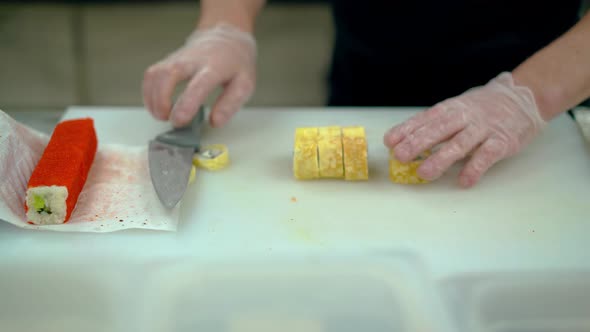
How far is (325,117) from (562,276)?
2.35 ft

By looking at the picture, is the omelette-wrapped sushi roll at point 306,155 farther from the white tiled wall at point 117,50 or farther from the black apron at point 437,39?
the white tiled wall at point 117,50

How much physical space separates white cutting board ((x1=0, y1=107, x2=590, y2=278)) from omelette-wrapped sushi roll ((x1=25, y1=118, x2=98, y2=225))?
0.06m

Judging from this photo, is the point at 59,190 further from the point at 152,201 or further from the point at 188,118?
the point at 188,118

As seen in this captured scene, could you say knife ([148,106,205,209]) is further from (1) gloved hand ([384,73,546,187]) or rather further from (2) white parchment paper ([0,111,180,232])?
(1) gloved hand ([384,73,546,187])

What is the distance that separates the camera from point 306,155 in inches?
50.2

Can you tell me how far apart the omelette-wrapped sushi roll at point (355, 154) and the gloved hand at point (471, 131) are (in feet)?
0.20

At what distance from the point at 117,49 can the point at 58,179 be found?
2481mm

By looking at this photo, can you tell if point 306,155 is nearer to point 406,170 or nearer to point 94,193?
point 406,170

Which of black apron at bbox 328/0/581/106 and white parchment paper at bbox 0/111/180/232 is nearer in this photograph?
white parchment paper at bbox 0/111/180/232

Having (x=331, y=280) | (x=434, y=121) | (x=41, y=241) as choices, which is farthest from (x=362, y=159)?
(x=41, y=241)

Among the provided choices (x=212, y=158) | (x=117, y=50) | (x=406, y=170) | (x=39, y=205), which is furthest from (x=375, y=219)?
(x=117, y=50)

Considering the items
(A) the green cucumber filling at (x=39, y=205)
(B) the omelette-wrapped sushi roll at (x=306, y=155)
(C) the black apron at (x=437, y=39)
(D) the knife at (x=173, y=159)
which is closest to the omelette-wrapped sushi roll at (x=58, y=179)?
(A) the green cucumber filling at (x=39, y=205)

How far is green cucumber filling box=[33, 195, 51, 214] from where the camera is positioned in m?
1.12

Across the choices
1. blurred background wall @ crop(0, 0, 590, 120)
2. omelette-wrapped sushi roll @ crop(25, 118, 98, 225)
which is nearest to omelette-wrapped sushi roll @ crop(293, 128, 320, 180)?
omelette-wrapped sushi roll @ crop(25, 118, 98, 225)
